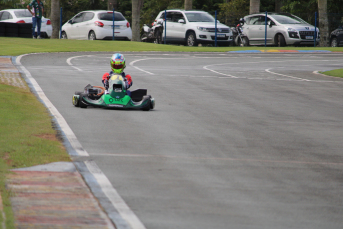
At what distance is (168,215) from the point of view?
5.18 meters

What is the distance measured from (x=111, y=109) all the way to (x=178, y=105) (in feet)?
4.77

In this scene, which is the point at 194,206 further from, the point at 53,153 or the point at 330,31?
the point at 330,31

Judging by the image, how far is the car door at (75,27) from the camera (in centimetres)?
3633

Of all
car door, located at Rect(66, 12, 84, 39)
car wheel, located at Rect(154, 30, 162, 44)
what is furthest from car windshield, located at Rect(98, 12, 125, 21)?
car wheel, located at Rect(154, 30, 162, 44)

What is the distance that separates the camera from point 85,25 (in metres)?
35.7

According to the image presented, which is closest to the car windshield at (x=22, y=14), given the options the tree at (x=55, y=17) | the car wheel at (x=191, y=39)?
the tree at (x=55, y=17)

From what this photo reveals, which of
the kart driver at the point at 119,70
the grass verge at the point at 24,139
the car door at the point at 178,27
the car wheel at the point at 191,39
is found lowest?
the grass verge at the point at 24,139

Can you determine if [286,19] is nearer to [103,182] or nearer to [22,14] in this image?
[22,14]

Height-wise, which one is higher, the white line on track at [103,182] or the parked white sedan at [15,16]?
the parked white sedan at [15,16]

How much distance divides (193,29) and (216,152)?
25680 mm

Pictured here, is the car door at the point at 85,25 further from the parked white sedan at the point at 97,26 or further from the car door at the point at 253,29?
the car door at the point at 253,29

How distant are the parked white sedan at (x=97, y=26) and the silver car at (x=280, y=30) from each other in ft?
23.2

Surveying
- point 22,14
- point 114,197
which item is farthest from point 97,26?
point 114,197

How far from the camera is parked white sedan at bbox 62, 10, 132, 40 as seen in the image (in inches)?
1389
